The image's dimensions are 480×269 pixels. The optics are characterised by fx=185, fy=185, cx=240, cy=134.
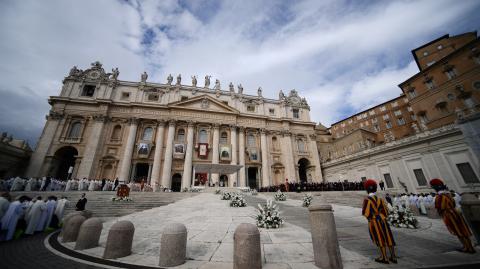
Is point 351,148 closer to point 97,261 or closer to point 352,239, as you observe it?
point 352,239

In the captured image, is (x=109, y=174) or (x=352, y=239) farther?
(x=109, y=174)

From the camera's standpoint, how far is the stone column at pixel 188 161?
90.2 ft

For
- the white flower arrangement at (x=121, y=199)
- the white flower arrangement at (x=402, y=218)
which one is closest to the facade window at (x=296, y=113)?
the white flower arrangement at (x=402, y=218)

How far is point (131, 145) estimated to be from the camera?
2777 cm

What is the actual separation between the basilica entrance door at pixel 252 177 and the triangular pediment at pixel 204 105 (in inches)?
431

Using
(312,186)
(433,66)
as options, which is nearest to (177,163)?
(312,186)

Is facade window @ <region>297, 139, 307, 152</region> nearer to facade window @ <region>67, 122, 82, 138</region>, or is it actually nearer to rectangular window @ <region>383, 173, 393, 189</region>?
rectangular window @ <region>383, 173, 393, 189</region>

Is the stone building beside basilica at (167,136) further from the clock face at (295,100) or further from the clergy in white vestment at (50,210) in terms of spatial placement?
the clergy in white vestment at (50,210)

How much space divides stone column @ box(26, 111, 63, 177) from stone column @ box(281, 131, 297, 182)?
1417 inches

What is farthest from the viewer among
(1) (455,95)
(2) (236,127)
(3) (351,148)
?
(3) (351,148)

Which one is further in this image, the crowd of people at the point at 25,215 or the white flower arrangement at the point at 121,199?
the white flower arrangement at the point at 121,199

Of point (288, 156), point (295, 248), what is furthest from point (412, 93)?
point (295, 248)

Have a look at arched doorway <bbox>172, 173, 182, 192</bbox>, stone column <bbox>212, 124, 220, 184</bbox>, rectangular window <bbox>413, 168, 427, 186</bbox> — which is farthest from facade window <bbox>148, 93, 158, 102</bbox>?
rectangular window <bbox>413, 168, 427, 186</bbox>

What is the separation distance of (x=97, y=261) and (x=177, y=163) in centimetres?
2559
